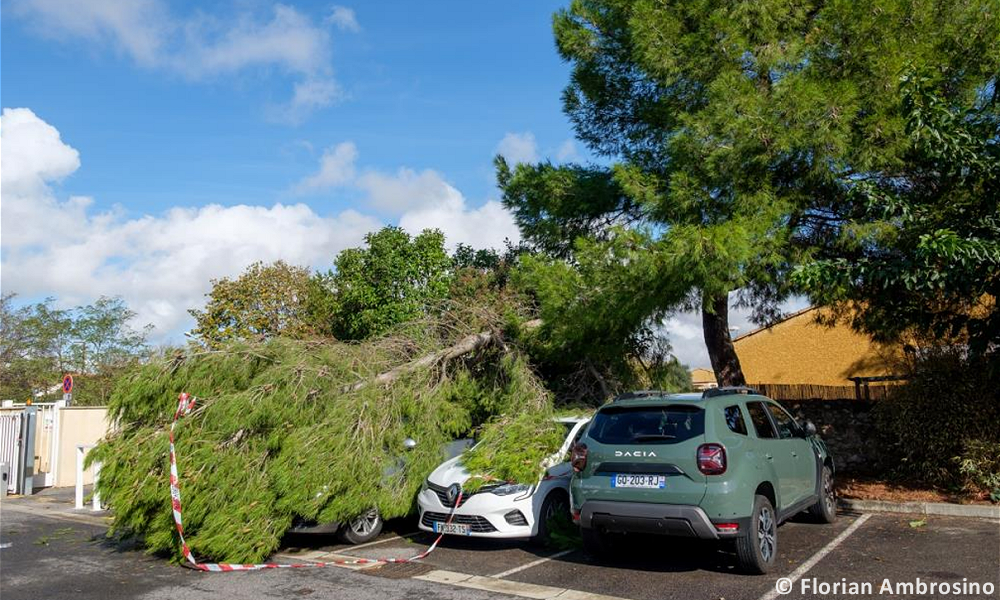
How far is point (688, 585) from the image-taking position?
6.59 m

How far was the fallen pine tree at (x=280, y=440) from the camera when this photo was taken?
315 inches

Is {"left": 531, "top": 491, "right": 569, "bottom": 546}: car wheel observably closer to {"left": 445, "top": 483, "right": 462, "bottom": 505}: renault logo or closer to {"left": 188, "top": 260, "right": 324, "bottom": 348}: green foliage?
{"left": 445, "top": 483, "right": 462, "bottom": 505}: renault logo

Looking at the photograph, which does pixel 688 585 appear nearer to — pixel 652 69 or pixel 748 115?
pixel 748 115

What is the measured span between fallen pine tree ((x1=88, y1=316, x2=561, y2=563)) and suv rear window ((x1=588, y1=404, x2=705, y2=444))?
4.82 feet

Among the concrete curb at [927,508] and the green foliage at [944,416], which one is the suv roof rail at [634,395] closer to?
the concrete curb at [927,508]

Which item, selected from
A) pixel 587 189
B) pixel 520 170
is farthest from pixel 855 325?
pixel 520 170

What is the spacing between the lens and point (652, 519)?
21.4ft

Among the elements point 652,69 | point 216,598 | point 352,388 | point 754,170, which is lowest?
point 216,598

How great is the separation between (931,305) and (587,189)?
5.69m

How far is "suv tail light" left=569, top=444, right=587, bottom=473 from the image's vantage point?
23.6 feet

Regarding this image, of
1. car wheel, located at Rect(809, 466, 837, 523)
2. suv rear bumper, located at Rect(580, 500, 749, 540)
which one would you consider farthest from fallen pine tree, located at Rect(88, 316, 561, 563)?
car wheel, located at Rect(809, 466, 837, 523)

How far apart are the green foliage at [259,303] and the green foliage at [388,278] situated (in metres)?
12.4

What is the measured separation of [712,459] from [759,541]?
1004mm

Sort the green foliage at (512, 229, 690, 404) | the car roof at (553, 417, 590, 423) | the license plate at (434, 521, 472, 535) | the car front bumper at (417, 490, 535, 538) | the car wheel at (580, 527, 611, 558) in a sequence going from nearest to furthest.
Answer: the car wheel at (580, 527, 611, 558) → the car front bumper at (417, 490, 535, 538) → the license plate at (434, 521, 472, 535) → the car roof at (553, 417, 590, 423) → the green foliage at (512, 229, 690, 404)
